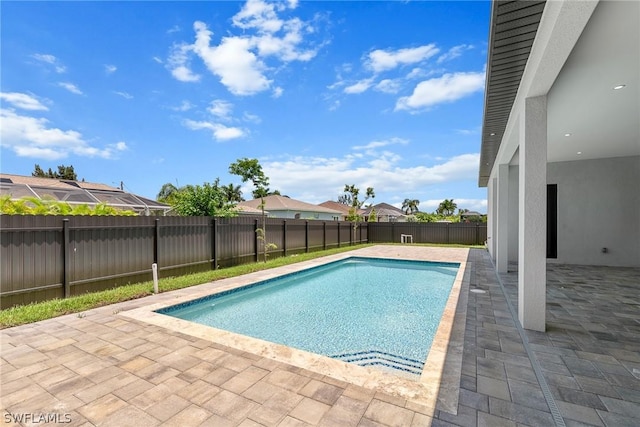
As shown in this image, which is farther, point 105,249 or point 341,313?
point 105,249

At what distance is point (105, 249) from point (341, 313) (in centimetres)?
476

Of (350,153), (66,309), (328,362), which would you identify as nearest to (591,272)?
(328,362)

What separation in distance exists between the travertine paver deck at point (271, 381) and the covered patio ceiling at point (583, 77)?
3171 millimetres

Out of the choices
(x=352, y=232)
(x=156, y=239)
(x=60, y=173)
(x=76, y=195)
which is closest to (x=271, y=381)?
(x=156, y=239)

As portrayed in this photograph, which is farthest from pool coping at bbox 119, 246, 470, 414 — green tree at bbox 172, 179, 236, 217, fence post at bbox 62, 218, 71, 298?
green tree at bbox 172, 179, 236, 217

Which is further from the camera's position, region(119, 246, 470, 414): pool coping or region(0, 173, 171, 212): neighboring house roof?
region(0, 173, 171, 212): neighboring house roof

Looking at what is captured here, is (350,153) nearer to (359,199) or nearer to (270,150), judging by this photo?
(359,199)

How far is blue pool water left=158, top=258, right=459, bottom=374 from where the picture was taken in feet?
12.5

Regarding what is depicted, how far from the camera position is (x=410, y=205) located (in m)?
57.8

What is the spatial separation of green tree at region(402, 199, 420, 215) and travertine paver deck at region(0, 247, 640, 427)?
183 feet

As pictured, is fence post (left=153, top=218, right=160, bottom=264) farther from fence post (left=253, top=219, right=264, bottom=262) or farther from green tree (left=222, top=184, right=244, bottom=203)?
green tree (left=222, top=184, right=244, bottom=203)

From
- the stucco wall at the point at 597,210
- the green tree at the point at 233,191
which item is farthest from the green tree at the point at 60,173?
the stucco wall at the point at 597,210

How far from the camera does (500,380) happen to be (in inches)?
98.7

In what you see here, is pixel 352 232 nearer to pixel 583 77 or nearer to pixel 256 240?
pixel 256 240
